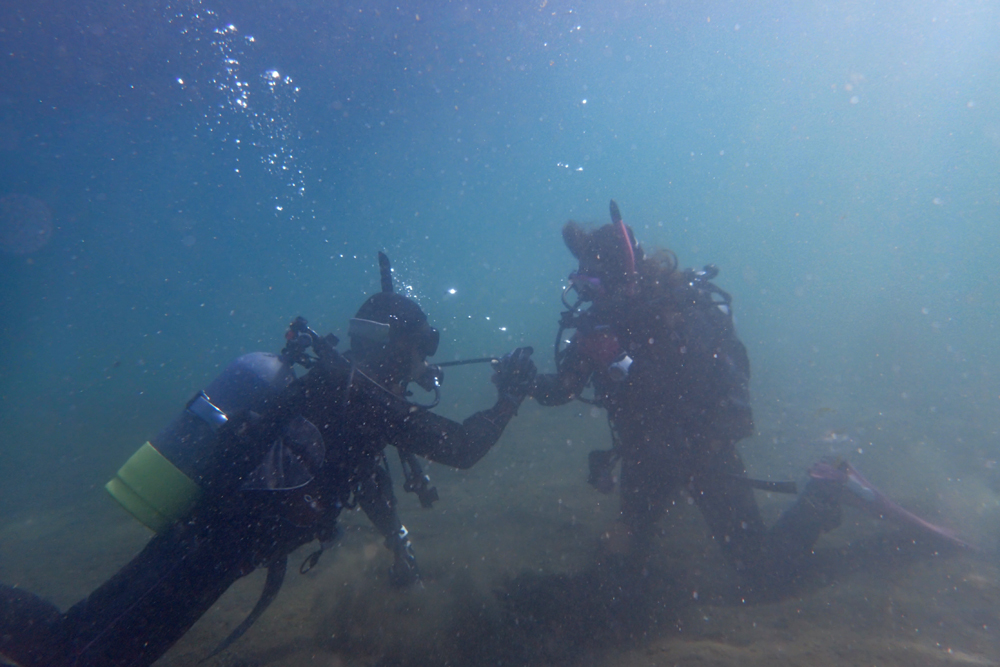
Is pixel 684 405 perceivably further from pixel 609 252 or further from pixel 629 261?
pixel 609 252

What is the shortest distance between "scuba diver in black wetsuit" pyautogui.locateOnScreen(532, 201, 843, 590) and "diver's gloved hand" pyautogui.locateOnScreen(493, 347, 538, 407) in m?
0.26

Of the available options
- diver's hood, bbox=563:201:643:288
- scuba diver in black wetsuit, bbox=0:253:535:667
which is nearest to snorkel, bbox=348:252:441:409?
scuba diver in black wetsuit, bbox=0:253:535:667

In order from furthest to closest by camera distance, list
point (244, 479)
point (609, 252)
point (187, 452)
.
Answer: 1. point (609, 252)
2. point (187, 452)
3. point (244, 479)

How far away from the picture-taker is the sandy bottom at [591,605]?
3.31 meters

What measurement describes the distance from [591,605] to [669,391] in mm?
2105

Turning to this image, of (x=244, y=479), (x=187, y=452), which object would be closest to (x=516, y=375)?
(x=244, y=479)

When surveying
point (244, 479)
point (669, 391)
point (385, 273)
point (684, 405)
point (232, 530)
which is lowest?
point (232, 530)

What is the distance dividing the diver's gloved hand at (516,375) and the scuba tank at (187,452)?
5.89ft

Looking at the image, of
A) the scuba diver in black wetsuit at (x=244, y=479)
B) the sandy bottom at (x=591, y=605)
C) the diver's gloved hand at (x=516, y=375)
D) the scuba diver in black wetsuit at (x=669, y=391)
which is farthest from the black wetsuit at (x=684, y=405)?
the scuba diver in black wetsuit at (x=244, y=479)

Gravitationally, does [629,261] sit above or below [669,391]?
above

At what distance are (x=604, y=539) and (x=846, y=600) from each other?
2.25 m

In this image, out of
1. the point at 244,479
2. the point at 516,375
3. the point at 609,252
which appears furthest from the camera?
the point at 609,252

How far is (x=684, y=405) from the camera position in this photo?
13.9ft

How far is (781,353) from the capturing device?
30.9 m
